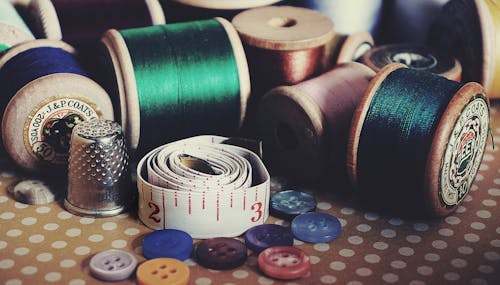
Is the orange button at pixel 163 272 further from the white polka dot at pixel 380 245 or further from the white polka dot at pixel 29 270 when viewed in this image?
the white polka dot at pixel 380 245

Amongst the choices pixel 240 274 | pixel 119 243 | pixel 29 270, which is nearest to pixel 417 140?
pixel 240 274

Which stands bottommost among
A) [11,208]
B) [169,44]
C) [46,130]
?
[11,208]

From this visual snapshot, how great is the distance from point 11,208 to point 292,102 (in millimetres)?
844

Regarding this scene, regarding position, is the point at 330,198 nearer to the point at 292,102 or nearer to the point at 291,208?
the point at 291,208

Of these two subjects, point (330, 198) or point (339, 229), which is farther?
point (330, 198)

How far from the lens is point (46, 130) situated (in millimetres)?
2246

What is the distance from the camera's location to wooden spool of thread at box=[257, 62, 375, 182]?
2.23 meters

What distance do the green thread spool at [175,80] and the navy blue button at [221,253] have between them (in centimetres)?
49

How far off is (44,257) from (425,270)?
949 mm

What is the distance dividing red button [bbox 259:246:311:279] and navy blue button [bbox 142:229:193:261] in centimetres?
19

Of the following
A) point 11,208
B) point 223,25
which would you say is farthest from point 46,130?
point 223,25

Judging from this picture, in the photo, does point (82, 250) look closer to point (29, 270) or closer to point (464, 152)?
point (29, 270)

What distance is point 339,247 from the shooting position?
2.02 m

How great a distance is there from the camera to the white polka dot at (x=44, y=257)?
1.94m
